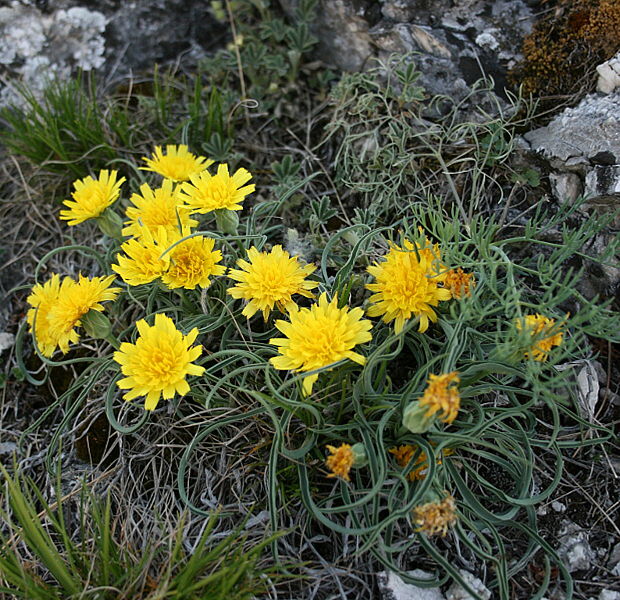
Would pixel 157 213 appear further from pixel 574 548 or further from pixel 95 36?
pixel 574 548

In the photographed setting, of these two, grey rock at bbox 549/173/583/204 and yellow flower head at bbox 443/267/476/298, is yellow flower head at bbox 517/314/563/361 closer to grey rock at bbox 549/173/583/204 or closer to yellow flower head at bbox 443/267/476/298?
yellow flower head at bbox 443/267/476/298

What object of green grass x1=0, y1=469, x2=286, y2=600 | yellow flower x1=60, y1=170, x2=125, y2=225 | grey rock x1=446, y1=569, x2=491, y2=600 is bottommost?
grey rock x1=446, y1=569, x2=491, y2=600

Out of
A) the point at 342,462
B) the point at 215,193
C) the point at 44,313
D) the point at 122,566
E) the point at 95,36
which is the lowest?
the point at 122,566

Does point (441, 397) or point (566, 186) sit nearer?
point (441, 397)

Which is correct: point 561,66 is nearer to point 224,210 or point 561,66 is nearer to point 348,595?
point 224,210

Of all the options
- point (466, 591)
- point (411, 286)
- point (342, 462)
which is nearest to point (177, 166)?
point (411, 286)

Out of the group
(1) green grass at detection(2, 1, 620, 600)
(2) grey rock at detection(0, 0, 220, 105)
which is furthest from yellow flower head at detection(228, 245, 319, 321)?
(2) grey rock at detection(0, 0, 220, 105)
